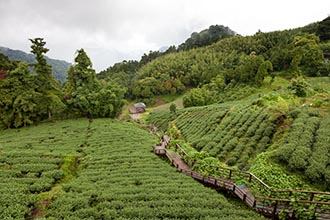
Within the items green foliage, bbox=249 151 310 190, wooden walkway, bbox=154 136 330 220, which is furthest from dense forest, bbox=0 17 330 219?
wooden walkway, bbox=154 136 330 220

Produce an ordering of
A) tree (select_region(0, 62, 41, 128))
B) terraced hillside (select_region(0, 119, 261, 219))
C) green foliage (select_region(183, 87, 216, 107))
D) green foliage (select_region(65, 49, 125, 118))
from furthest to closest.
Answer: green foliage (select_region(183, 87, 216, 107)), green foliage (select_region(65, 49, 125, 118)), tree (select_region(0, 62, 41, 128)), terraced hillside (select_region(0, 119, 261, 219))

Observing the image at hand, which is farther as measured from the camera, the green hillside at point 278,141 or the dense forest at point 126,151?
the green hillside at point 278,141

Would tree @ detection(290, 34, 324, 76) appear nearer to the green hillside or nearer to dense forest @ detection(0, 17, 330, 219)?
dense forest @ detection(0, 17, 330, 219)

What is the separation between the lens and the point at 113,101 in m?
41.6

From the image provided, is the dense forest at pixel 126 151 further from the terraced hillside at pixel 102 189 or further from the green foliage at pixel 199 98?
the green foliage at pixel 199 98

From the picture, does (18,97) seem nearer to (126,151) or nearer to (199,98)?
(126,151)

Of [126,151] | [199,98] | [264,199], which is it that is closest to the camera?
[264,199]

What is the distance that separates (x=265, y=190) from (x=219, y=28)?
491 feet

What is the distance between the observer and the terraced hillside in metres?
11.0

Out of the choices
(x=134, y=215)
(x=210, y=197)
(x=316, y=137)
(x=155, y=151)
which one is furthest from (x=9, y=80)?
(x=316, y=137)

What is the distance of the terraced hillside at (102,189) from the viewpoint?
36.2ft

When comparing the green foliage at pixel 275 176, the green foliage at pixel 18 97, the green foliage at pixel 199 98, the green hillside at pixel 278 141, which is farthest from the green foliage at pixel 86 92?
the green foliage at pixel 275 176

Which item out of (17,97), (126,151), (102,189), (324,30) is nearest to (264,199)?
(102,189)

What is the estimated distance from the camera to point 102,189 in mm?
13562
